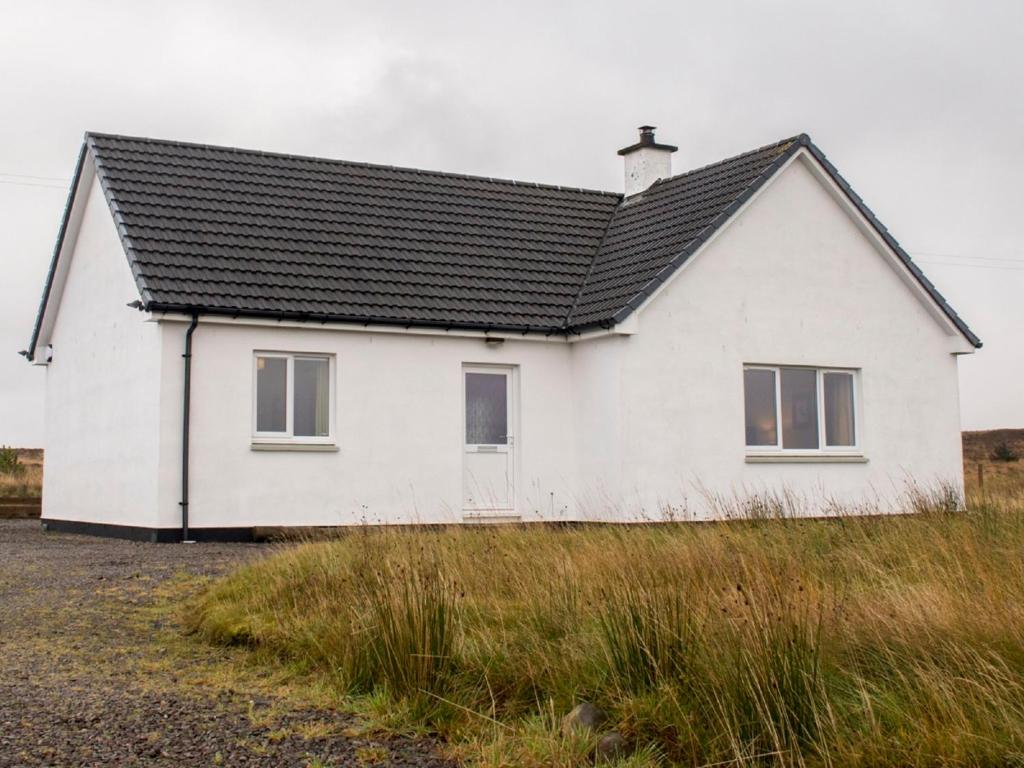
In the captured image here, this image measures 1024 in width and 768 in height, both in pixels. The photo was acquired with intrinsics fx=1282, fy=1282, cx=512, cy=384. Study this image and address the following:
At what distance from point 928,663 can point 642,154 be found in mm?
19246

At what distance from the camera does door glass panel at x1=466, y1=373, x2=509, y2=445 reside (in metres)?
19.9

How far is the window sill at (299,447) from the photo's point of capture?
1816cm

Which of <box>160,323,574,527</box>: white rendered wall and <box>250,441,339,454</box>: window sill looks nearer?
<box>160,323,574,527</box>: white rendered wall

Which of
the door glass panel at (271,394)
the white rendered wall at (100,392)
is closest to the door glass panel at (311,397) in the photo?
the door glass panel at (271,394)

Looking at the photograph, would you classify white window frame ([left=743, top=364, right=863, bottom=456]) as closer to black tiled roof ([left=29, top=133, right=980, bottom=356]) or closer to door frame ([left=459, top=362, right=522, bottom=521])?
black tiled roof ([left=29, top=133, right=980, bottom=356])

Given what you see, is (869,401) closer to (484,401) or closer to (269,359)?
(484,401)

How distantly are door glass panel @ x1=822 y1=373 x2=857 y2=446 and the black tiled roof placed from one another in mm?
2340

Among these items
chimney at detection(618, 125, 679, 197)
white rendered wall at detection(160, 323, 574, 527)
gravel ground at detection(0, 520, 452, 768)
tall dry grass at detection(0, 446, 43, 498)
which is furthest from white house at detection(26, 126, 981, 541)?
tall dry grass at detection(0, 446, 43, 498)

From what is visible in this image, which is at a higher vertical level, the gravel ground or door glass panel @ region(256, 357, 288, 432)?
door glass panel @ region(256, 357, 288, 432)

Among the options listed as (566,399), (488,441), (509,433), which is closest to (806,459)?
(566,399)

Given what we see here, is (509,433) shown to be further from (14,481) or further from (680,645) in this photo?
(14,481)

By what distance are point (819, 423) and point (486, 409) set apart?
5.48m

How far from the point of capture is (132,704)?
7320 mm

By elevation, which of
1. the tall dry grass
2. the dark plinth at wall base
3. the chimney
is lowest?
the dark plinth at wall base
